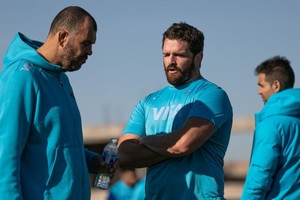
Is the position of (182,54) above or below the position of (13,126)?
above

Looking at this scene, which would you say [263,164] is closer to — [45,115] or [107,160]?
[107,160]

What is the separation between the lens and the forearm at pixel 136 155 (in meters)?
6.60

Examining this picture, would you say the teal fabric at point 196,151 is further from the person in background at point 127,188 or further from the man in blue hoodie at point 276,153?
the person in background at point 127,188

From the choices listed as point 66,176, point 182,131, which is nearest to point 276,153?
point 182,131

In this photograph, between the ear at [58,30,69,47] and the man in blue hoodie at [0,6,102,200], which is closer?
the man in blue hoodie at [0,6,102,200]

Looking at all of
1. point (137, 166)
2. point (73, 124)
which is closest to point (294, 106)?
point (137, 166)

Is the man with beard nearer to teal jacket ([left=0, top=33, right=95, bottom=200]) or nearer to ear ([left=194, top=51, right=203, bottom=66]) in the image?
ear ([left=194, top=51, right=203, bottom=66])

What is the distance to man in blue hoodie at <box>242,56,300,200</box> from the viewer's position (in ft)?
24.6

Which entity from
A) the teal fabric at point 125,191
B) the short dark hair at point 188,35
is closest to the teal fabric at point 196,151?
the short dark hair at point 188,35

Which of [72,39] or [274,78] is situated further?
[274,78]

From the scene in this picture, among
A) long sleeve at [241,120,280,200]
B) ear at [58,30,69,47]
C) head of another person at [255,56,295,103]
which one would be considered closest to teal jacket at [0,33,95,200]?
ear at [58,30,69,47]

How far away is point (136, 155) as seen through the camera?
21.9 ft

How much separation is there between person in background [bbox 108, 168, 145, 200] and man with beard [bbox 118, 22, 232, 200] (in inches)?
203

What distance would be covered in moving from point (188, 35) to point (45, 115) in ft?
5.78
